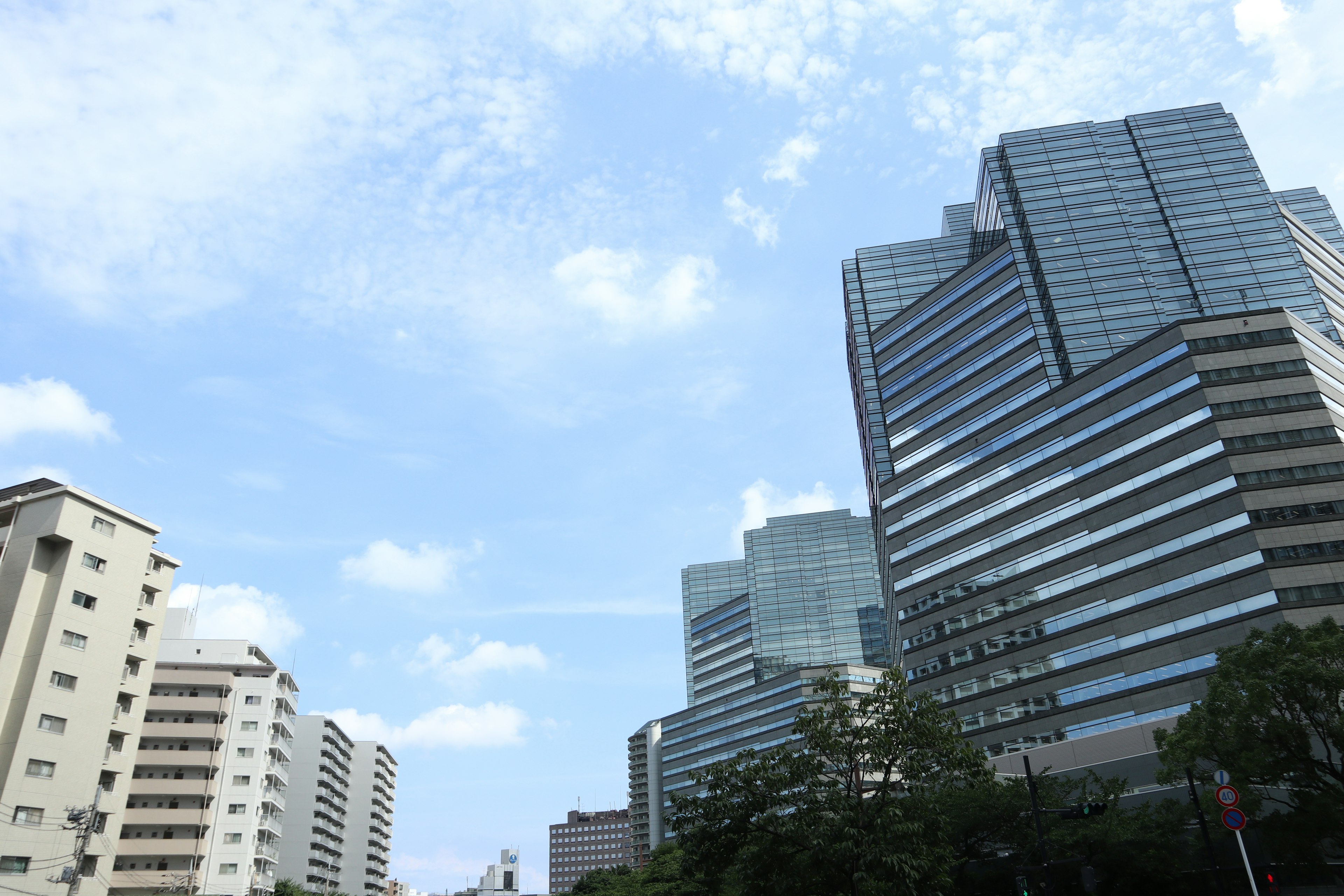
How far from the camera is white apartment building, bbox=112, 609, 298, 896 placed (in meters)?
74.4

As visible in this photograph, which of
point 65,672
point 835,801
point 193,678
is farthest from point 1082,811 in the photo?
point 193,678

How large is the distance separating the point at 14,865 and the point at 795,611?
140m

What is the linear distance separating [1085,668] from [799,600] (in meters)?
99.5

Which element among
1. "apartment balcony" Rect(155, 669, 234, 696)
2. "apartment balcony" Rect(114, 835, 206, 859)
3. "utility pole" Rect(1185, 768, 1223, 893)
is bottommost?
"utility pole" Rect(1185, 768, 1223, 893)

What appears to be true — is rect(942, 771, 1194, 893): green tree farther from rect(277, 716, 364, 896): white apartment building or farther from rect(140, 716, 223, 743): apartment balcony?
rect(277, 716, 364, 896): white apartment building

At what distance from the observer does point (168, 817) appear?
7544 centimetres

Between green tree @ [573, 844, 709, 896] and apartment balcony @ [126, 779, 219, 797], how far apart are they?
1571 inches

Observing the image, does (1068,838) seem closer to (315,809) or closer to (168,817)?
(168,817)

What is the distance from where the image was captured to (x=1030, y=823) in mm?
44375

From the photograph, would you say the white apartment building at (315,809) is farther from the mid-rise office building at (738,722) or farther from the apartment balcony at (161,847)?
the mid-rise office building at (738,722)

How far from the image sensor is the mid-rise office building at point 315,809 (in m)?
116

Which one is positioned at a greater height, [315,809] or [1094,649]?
[1094,649]

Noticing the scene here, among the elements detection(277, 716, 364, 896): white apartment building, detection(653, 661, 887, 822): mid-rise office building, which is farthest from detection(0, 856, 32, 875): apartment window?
detection(653, 661, 887, 822): mid-rise office building

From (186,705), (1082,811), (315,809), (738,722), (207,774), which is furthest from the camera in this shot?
(738,722)
